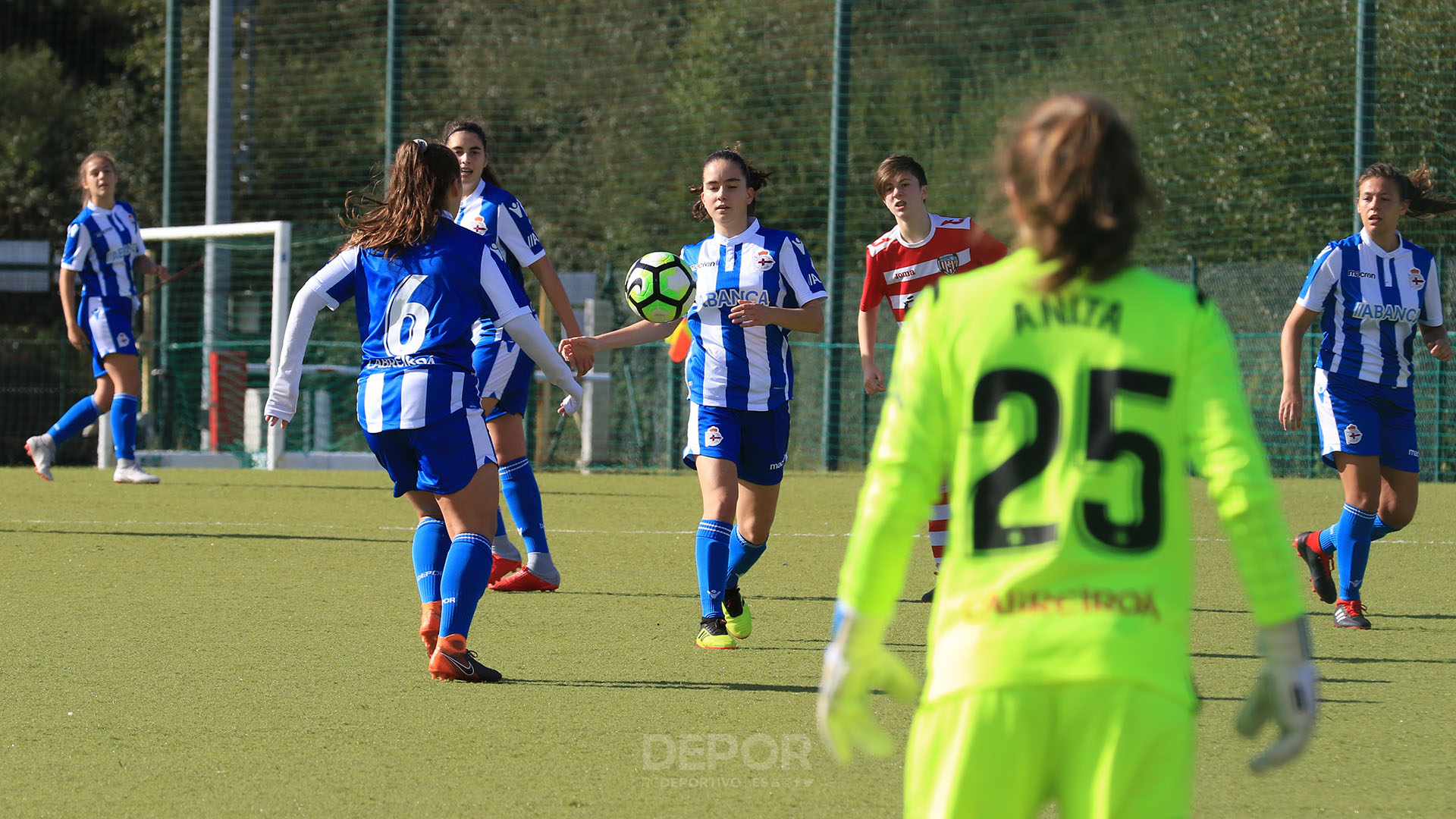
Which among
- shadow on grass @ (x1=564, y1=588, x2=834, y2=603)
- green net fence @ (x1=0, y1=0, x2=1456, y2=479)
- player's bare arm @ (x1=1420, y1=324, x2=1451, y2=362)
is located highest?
green net fence @ (x1=0, y1=0, x2=1456, y2=479)

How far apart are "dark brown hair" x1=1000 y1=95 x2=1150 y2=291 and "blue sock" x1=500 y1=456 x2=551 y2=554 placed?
5.18 metres

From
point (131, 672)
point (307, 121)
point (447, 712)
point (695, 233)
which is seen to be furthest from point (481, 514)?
point (307, 121)

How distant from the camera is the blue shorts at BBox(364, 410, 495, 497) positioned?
4879 mm

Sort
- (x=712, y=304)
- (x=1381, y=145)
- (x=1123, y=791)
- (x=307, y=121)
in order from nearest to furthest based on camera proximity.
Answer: (x=1123, y=791)
(x=712, y=304)
(x=1381, y=145)
(x=307, y=121)

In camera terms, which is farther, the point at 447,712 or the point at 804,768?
the point at 447,712

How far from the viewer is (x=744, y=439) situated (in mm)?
6023

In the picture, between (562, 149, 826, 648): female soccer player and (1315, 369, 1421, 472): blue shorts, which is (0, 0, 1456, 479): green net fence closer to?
(1315, 369, 1421, 472): blue shorts

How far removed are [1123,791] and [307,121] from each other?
80.5 ft

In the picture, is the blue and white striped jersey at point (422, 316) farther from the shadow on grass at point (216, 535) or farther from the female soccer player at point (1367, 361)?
the shadow on grass at point (216, 535)

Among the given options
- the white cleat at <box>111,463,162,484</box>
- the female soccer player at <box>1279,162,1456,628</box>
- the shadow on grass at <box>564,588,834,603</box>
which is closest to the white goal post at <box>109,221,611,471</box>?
the white cleat at <box>111,463,162,484</box>

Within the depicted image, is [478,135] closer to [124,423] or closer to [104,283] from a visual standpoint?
[104,283]

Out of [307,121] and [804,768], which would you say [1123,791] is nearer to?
[804,768]

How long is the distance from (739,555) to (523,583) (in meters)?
1.46

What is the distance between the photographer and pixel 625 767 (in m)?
3.97
